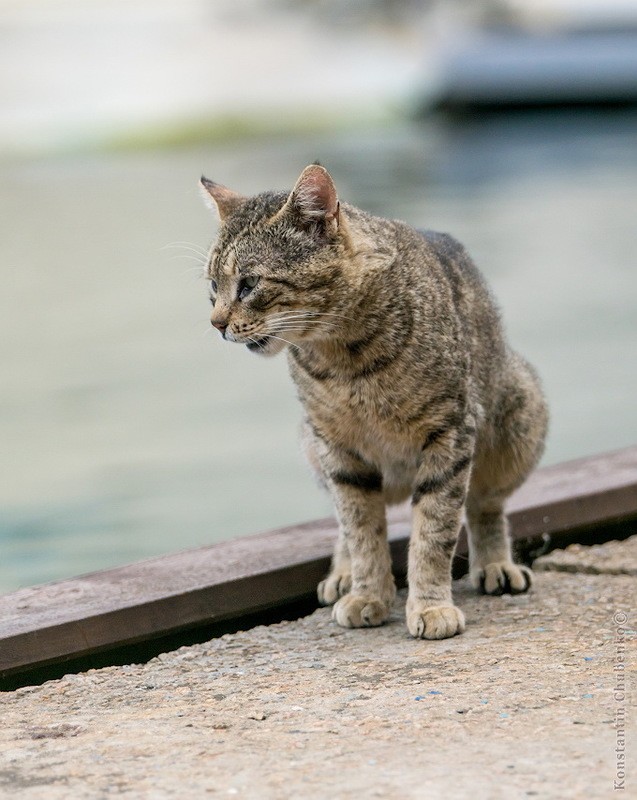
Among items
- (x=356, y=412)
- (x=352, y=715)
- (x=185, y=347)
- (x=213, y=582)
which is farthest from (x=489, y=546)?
(x=185, y=347)

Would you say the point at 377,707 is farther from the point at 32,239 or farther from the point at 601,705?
the point at 32,239

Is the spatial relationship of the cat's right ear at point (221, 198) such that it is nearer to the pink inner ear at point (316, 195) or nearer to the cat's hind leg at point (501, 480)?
the pink inner ear at point (316, 195)

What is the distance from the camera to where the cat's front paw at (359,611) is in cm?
393

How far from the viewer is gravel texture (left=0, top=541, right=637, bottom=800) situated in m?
2.68

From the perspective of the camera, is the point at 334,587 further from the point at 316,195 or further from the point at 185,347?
the point at 185,347

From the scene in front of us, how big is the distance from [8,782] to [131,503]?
360 cm

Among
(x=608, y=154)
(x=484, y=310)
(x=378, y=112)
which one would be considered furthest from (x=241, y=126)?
(x=484, y=310)

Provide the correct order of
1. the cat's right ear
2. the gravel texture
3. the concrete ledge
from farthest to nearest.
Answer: the cat's right ear, the concrete ledge, the gravel texture

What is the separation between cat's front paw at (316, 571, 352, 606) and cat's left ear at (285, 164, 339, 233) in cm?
104

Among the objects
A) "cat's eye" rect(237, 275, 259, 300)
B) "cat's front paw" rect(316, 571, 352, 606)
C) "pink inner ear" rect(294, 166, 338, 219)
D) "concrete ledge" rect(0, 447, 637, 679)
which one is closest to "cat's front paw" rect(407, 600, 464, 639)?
"cat's front paw" rect(316, 571, 352, 606)

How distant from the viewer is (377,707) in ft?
10.4

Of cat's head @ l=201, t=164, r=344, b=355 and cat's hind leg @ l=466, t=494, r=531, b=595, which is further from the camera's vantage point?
cat's hind leg @ l=466, t=494, r=531, b=595

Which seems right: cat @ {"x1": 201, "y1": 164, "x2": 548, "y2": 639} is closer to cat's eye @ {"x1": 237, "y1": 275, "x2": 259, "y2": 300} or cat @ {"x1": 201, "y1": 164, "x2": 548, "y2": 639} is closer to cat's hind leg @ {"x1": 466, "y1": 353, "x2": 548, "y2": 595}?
cat's eye @ {"x1": 237, "y1": 275, "x2": 259, "y2": 300}

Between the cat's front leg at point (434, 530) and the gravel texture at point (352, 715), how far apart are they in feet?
0.38
